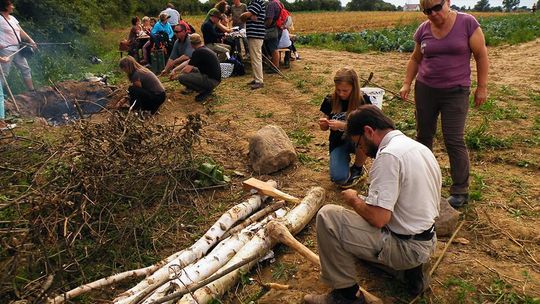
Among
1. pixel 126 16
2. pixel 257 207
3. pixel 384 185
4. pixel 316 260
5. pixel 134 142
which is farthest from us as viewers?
pixel 126 16

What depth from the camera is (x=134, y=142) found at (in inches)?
161

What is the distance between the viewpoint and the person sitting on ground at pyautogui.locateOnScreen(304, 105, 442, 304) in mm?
2275

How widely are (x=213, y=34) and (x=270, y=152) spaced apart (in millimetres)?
5494

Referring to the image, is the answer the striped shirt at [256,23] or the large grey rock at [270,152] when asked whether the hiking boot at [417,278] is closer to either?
the large grey rock at [270,152]

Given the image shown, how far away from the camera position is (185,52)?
886cm

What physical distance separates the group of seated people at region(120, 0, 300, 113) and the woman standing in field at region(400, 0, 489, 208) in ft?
10.8

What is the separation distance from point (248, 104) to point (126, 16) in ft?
70.0

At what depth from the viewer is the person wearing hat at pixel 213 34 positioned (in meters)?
9.19

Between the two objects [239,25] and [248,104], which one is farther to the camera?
[239,25]

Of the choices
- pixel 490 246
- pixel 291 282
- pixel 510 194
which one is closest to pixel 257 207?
pixel 291 282

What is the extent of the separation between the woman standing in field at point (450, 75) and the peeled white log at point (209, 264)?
1.70 meters

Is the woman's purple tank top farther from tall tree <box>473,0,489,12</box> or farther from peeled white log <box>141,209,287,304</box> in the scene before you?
tall tree <box>473,0,489,12</box>

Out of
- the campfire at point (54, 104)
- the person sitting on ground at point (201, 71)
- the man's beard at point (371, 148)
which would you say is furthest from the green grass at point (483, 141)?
the campfire at point (54, 104)

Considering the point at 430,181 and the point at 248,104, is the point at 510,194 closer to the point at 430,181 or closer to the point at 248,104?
the point at 430,181
